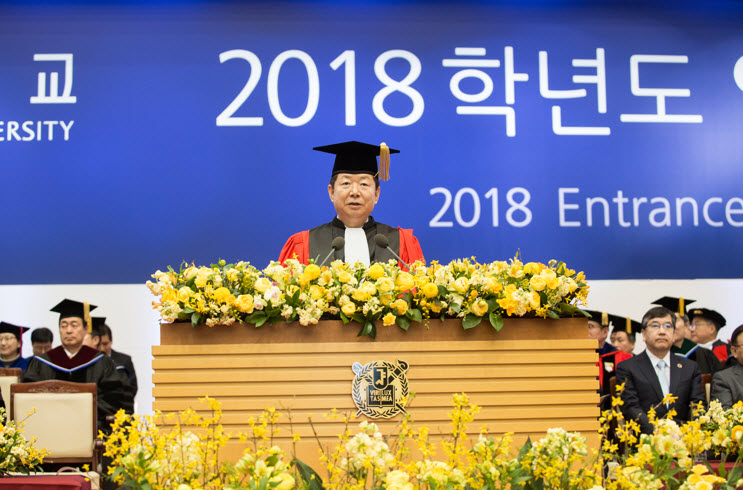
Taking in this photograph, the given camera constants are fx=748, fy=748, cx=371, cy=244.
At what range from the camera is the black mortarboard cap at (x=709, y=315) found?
5594 mm

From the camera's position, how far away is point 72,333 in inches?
207

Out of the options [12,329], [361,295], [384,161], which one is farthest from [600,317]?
[12,329]

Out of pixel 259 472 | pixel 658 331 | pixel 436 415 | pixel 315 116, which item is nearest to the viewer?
pixel 259 472

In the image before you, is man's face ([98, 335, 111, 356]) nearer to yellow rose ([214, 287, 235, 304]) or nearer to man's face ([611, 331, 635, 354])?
yellow rose ([214, 287, 235, 304])

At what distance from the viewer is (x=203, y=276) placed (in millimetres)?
2314

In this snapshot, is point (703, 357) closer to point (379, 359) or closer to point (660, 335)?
point (660, 335)

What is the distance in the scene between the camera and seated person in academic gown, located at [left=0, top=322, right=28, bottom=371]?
17.6 feet

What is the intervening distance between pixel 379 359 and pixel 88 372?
3492 millimetres

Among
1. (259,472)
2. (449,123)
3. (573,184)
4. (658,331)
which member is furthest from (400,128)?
(259,472)

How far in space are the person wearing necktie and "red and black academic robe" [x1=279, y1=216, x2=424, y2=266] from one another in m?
1.70

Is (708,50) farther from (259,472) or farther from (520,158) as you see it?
(259,472)

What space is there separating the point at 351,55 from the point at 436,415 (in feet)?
12.5

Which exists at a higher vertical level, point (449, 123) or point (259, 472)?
point (449, 123)

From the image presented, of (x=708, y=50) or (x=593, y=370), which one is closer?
(x=593, y=370)
